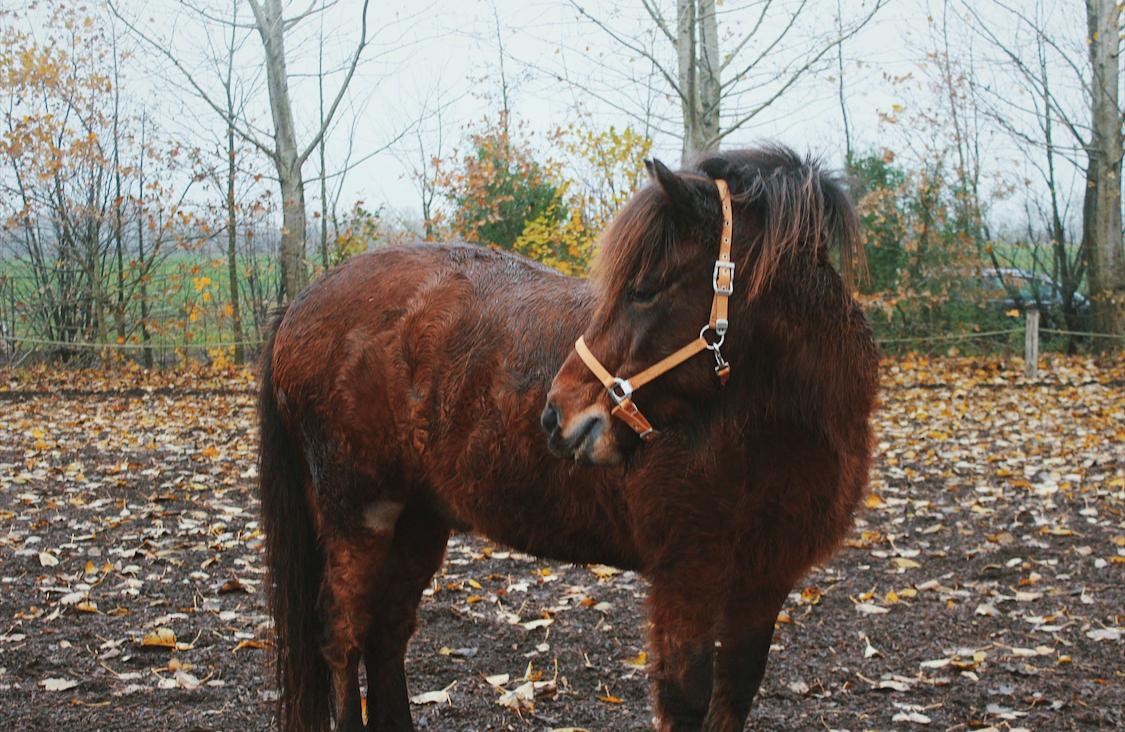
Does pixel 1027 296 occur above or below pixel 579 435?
above

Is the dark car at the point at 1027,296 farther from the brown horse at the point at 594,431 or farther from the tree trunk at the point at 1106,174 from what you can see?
the brown horse at the point at 594,431

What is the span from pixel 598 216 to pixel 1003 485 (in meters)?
7.75

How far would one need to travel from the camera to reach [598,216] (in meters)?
13.7

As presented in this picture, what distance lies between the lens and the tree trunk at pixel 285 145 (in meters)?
12.4

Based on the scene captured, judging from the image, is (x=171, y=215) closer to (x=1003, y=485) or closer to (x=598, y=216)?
(x=598, y=216)

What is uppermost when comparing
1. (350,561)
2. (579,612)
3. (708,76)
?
(708,76)

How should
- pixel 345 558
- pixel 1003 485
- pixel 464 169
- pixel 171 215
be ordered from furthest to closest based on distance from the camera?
pixel 464 169 → pixel 171 215 → pixel 1003 485 → pixel 345 558

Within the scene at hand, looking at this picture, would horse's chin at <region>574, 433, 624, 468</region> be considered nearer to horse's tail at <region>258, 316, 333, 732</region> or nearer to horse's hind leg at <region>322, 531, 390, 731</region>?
horse's hind leg at <region>322, 531, 390, 731</region>

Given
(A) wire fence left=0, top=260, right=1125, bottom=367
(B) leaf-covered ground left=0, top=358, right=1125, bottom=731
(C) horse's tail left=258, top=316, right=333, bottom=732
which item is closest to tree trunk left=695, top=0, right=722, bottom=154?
(B) leaf-covered ground left=0, top=358, right=1125, bottom=731

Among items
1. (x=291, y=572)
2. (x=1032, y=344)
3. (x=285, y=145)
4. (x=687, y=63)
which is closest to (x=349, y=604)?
(x=291, y=572)

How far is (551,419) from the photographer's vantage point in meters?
2.32

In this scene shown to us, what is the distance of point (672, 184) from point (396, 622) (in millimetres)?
1973

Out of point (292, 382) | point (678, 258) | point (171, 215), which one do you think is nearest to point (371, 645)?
point (292, 382)

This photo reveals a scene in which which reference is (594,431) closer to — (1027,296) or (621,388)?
(621,388)
